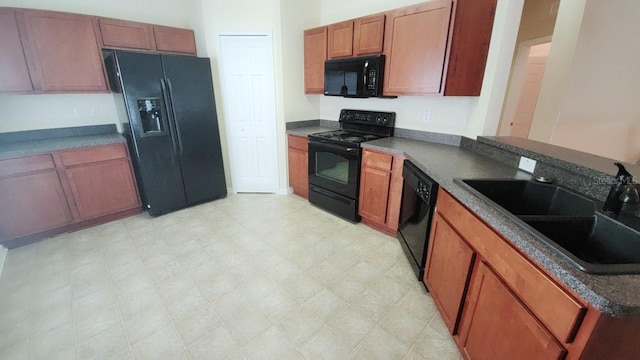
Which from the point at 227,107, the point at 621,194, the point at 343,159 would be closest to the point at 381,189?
the point at 343,159

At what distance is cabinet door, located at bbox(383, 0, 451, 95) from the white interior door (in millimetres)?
1573

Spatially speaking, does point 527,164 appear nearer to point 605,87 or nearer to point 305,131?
point 305,131

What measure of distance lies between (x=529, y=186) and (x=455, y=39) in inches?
52.3

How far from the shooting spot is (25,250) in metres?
2.46

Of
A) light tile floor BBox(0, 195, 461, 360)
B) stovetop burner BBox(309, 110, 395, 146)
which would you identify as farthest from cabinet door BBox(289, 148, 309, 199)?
light tile floor BBox(0, 195, 461, 360)

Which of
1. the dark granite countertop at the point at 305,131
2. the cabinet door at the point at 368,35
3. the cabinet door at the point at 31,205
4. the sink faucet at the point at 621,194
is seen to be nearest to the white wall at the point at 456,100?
the dark granite countertop at the point at 305,131

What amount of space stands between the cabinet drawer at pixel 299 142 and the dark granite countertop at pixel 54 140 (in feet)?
6.31

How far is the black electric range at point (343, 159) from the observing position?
279 centimetres

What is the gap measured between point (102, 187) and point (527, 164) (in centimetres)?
398

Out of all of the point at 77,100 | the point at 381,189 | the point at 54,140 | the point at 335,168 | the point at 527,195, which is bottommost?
the point at 381,189

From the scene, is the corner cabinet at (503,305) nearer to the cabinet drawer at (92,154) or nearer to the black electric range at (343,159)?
the black electric range at (343,159)

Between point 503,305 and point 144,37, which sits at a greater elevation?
point 144,37

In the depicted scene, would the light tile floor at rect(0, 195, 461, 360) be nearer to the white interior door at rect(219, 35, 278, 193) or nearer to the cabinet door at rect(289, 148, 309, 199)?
the cabinet door at rect(289, 148, 309, 199)

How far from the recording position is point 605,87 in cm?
297
